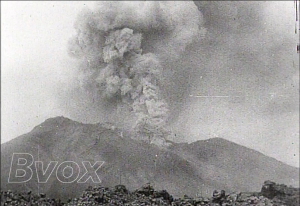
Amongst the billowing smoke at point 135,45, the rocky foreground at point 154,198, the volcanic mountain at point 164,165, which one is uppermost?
the billowing smoke at point 135,45

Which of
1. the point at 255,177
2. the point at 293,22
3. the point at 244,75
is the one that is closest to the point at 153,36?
the point at 244,75

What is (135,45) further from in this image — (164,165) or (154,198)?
(154,198)

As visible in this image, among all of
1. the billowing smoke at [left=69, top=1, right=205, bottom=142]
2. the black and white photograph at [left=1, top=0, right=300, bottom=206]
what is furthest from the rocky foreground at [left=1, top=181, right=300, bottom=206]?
the billowing smoke at [left=69, top=1, right=205, bottom=142]

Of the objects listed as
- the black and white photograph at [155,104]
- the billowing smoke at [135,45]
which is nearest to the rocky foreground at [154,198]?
the black and white photograph at [155,104]
